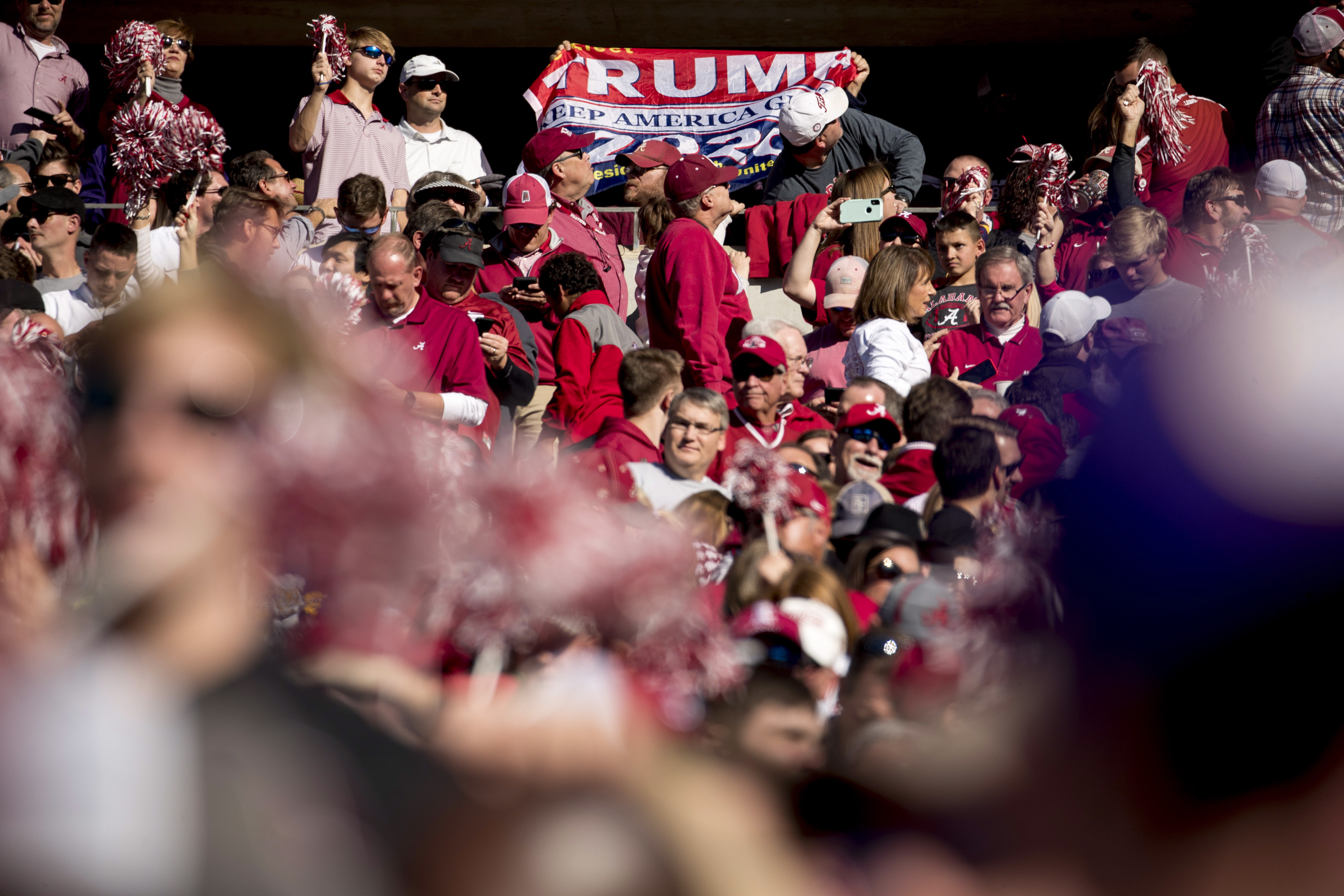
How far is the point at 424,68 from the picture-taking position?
20.3 ft

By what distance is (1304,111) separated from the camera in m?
5.79

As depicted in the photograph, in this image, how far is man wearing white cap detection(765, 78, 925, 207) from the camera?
573 centimetres

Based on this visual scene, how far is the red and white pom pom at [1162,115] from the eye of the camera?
19.1 ft

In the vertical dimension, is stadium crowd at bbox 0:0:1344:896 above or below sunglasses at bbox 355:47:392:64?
above

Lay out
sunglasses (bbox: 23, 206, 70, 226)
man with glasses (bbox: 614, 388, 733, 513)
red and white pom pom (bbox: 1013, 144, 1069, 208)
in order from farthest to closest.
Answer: red and white pom pom (bbox: 1013, 144, 1069, 208)
sunglasses (bbox: 23, 206, 70, 226)
man with glasses (bbox: 614, 388, 733, 513)

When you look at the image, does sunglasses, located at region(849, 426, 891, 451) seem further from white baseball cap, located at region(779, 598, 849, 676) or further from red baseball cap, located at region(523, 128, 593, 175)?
red baseball cap, located at region(523, 128, 593, 175)

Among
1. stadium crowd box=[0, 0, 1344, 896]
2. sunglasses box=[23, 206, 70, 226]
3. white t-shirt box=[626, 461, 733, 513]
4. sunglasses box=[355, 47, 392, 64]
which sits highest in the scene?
stadium crowd box=[0, 0, 1344, 896]

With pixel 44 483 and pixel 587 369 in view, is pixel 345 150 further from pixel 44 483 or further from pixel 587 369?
pixel 44 483

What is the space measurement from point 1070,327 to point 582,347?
1692 millimetres

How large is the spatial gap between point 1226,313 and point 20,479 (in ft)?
4.08

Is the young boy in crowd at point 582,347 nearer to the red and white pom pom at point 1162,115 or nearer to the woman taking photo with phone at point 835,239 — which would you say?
the woman taking photo with phone at point 835,239

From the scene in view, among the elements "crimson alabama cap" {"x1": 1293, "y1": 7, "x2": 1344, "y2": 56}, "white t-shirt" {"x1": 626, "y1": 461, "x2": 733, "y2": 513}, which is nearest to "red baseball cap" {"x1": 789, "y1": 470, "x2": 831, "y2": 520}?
"white t-shirt" {"x1": 626, "y1": 461, "x2": 733, "y2": 513}

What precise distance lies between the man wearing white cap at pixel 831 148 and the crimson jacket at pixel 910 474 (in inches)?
85.3

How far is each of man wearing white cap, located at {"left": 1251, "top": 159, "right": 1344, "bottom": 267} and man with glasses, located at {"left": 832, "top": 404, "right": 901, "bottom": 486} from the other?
74.9 inches
